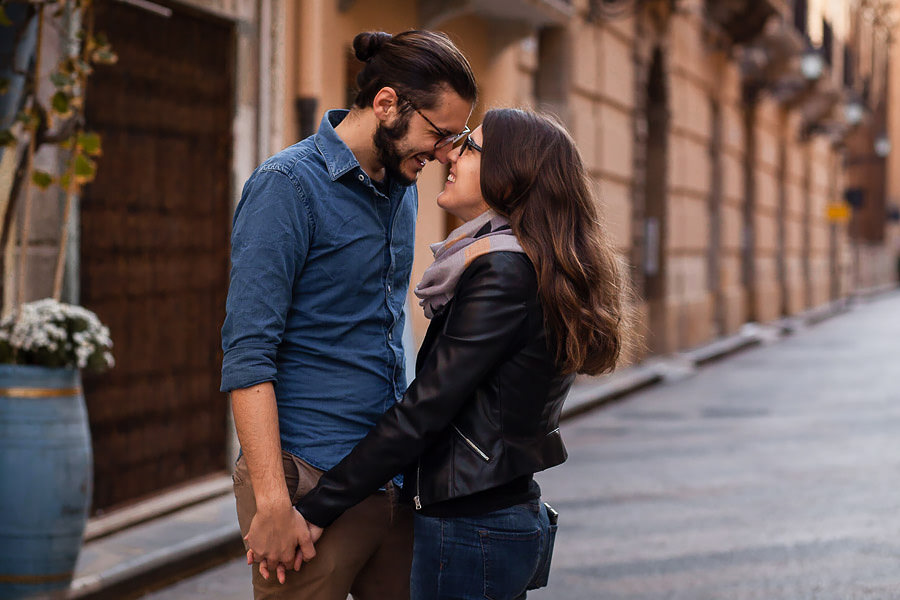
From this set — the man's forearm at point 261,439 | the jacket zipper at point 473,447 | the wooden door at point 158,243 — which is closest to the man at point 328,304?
the man's forearm at point 261,439

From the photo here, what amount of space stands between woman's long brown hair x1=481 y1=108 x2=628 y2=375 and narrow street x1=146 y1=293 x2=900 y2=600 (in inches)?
123

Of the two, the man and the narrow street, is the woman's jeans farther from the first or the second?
the narrow street

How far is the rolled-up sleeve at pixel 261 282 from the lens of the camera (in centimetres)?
228

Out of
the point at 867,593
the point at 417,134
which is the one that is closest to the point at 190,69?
the point at 867,593

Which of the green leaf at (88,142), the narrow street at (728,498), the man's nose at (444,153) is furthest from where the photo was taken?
the narrow street at (728,498)

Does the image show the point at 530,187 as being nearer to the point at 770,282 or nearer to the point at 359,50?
the point at 359,50

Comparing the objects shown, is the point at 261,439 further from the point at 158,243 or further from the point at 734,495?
the point at 734,495

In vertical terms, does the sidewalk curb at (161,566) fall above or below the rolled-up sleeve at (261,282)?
below

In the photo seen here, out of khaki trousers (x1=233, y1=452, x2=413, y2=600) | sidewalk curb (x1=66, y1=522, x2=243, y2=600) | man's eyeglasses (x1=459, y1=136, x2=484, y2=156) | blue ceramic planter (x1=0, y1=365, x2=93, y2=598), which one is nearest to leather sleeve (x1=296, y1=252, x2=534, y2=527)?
khaki trousers (x1=233, y1=452, x2=413, y2=600)

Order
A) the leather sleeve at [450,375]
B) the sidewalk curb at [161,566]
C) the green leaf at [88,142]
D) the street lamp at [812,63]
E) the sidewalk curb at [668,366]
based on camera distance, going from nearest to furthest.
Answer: the leather sleeve at [450,375], the sidewalk curb at [161,566], the green leaf at [88,142], the sidewalk curb at [668,366], the street lamp at [812,63]

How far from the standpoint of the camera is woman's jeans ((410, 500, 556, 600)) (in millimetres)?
2336

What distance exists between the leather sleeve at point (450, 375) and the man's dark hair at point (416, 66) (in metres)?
0.36

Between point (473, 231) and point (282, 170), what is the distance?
0.38 metres

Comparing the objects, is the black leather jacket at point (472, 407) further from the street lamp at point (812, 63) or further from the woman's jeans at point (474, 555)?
the street lamp at point (812, 63)
